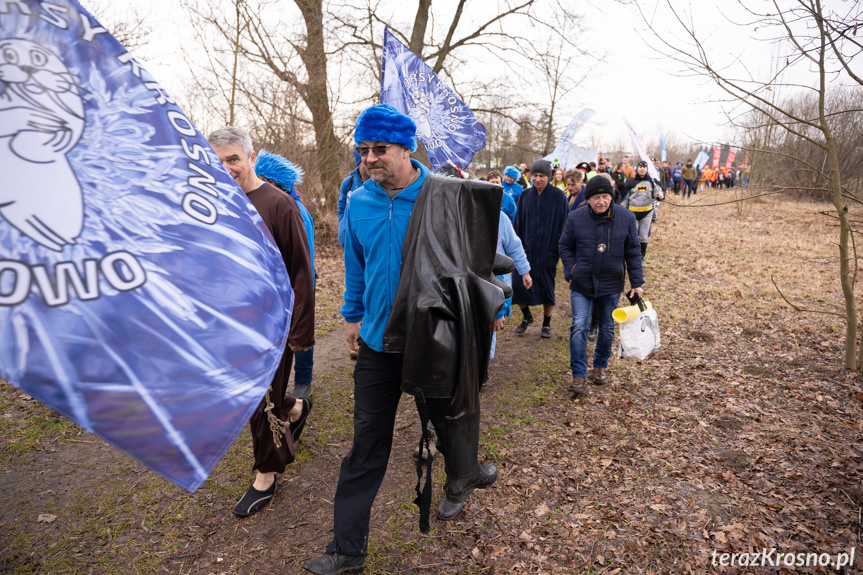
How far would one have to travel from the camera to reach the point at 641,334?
4469 millimetres

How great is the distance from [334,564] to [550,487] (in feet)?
5.28

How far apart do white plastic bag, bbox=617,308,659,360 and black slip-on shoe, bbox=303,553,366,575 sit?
3005 millimetres

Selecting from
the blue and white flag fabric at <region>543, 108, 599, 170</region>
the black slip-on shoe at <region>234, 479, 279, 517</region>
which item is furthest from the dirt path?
the blue and white flag fabric at <region>543, 108, 599, 170</region>

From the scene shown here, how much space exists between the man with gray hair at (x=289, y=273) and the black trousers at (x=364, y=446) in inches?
22.7

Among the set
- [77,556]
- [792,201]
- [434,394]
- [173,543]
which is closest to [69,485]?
[77,556]

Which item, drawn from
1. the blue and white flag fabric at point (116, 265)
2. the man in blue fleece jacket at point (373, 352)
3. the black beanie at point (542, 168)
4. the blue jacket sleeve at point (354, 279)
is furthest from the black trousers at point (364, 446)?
the black beanie at point (542, 168)

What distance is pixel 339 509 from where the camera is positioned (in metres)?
2.56

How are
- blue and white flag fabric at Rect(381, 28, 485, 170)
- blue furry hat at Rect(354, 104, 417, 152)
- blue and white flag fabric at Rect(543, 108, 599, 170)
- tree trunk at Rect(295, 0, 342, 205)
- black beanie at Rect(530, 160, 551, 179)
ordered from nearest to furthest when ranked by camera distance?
1. blue furry hat at Rect(354, 104, 417, 152)
2. blue and white flag fabric at Rect(381, 28, 485, 170)
3. black beanie at Rect(530, 160, 551, 179)
4. tree trunk at Rect(295, 0, 342, 205)
5. blue and white flag fabric at Rect(543, 108, 599, 170)

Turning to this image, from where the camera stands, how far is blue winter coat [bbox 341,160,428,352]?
97.0 inches

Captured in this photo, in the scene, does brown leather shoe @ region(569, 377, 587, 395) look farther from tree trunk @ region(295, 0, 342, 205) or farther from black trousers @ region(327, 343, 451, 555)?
tree trunk @ region(295, 0, 342, 205)

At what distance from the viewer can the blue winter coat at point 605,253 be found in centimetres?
468

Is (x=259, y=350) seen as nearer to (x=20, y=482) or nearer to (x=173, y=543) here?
(x=173, y=543)

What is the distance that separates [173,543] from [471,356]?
6.97 feet

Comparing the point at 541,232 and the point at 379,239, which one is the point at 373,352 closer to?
the point at 379,239
